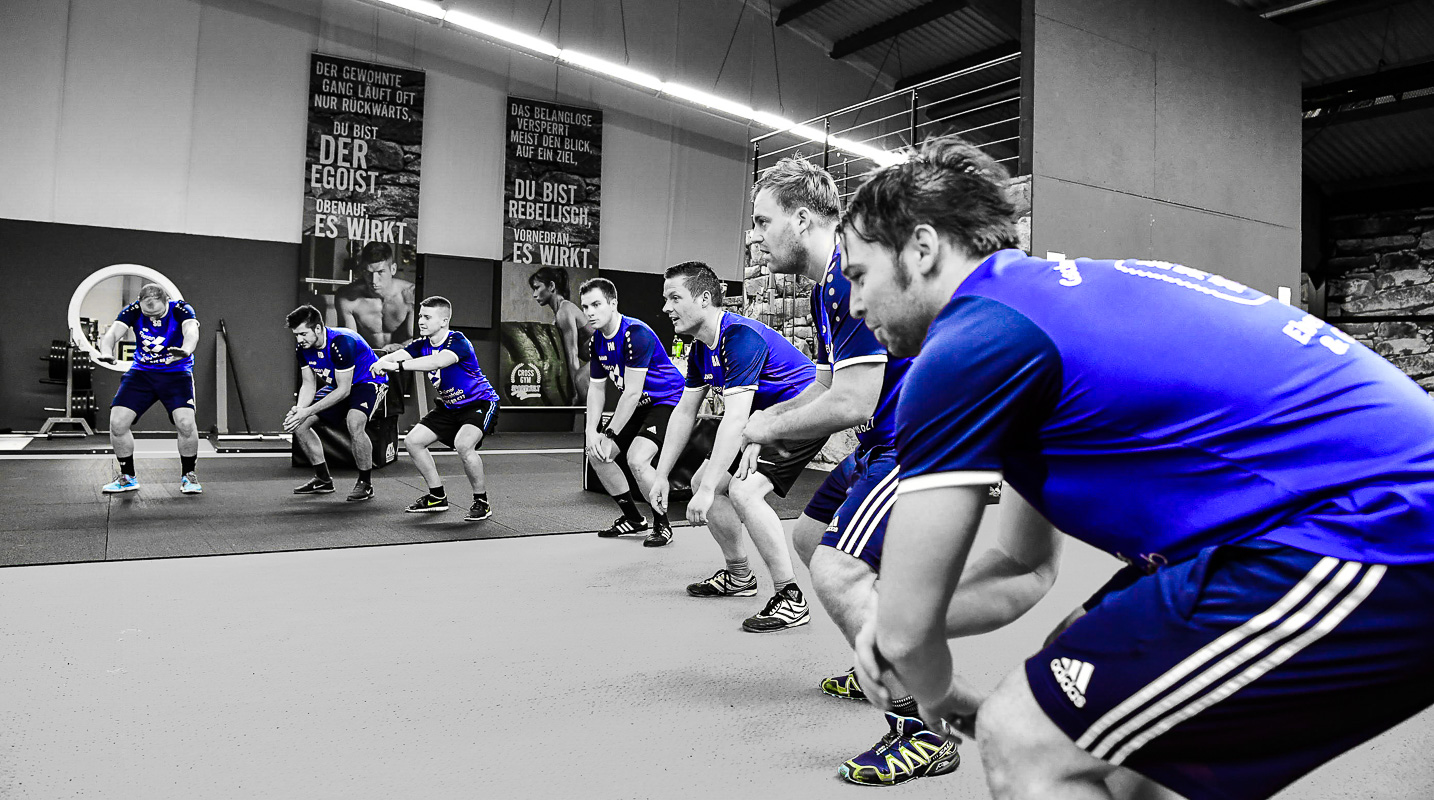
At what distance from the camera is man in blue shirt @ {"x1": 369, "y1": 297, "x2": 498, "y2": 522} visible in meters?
6.33

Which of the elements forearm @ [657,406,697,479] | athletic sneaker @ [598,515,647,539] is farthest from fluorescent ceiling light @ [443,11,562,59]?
forearm @ [657,406,697,479]

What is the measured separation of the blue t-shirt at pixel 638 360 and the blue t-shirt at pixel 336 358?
2502 millimetres

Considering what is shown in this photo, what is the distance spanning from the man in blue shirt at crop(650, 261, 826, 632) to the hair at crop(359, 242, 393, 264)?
33.5ft

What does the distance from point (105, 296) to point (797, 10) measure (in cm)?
1133

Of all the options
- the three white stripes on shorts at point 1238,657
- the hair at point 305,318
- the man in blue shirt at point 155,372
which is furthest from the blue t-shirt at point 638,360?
the three white stripes on shorts at point 1238,657

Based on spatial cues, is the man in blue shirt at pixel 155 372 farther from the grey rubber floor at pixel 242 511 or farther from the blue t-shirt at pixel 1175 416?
the blue t-shirt at pixel 1175 416

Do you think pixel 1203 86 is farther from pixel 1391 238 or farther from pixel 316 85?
pixel 316 85

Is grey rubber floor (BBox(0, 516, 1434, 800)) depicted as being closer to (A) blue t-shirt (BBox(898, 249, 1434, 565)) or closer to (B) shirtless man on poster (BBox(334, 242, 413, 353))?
(A) blue t-shirt (BBox(898, 249, 1434, 565))

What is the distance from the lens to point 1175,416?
1.01 m

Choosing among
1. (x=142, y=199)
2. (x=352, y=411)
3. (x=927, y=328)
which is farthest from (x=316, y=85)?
(x=927, y=328)

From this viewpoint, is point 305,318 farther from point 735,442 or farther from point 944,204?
point 944,204

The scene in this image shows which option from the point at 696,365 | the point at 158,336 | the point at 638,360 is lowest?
the point at 696,365

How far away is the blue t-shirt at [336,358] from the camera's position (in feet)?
23.4

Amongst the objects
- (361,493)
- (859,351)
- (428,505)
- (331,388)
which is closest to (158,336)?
(331,388)
